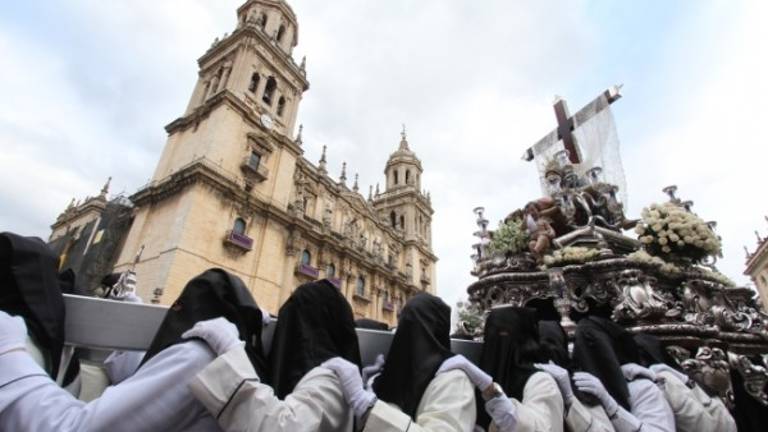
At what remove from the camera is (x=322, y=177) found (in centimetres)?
2839

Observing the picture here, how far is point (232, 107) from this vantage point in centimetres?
2102

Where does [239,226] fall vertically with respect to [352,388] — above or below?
above

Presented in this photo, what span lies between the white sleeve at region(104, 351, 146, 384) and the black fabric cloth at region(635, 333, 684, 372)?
150 inches

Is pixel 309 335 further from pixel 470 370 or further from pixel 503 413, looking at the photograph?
Result: pixel 503 413

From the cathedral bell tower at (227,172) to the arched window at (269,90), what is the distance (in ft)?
0.23

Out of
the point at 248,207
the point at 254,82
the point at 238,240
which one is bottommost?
the point at 238,240

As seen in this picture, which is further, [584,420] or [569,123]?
[569,123]

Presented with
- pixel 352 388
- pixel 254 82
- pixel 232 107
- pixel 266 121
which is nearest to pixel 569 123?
pixel 352 388

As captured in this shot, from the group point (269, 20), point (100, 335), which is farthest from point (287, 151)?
point (100, 335)

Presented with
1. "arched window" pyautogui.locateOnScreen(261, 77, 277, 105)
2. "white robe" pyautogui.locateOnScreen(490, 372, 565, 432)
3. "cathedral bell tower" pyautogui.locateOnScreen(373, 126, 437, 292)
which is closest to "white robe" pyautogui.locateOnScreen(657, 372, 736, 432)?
"white robe" pyautogui.locateOnScreen(490, 372, 565, 432)

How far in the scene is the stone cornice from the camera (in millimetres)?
20906

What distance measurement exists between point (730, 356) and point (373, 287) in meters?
26.8

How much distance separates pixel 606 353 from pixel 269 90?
27.0 metres

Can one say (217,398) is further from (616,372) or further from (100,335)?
(616,372)
